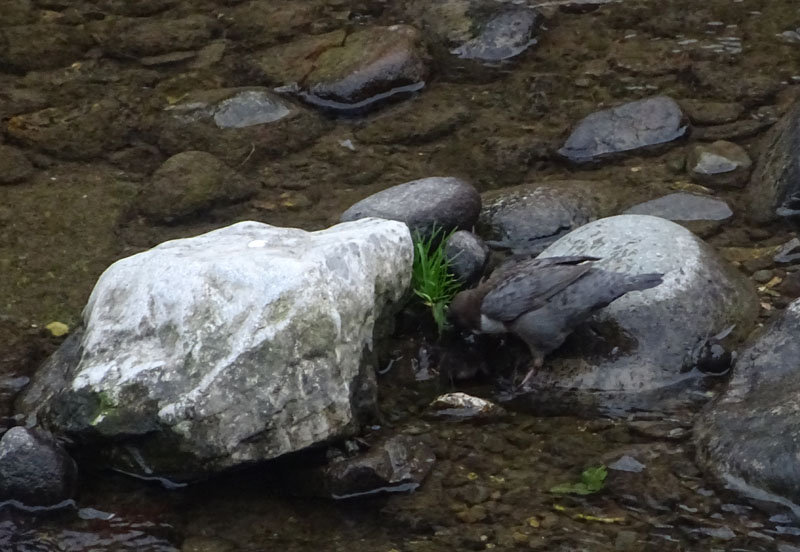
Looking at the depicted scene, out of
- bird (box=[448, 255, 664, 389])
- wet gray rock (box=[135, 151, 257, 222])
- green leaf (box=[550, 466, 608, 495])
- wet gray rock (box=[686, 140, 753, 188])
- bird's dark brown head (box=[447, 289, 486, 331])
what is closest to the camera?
green leaf (box=[550, 466, 608, 495])

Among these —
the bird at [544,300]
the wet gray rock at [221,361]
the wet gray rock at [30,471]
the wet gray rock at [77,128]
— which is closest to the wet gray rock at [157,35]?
the wet gray rock at [77,128]

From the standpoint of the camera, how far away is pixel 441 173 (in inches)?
277

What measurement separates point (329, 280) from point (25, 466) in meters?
1.42

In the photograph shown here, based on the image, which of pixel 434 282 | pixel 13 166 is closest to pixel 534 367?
pixel 434 282

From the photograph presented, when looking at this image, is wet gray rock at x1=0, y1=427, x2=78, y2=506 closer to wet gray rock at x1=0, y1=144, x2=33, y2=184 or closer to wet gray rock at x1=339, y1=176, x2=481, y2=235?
wet gray rock at x1=339, y1=176, x2=481, y2=235

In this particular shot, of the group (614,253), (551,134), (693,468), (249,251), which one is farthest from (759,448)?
(551,134)

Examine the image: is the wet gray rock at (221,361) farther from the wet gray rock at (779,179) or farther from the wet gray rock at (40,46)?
the wet gray rock at (40,46)

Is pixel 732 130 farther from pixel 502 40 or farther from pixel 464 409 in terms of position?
pixel 464 409

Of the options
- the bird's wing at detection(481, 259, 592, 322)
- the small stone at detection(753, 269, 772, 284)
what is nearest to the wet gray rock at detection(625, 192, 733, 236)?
the small stone at detection(753, 269, 772, 284)

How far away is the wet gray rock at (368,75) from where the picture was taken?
25.7ft

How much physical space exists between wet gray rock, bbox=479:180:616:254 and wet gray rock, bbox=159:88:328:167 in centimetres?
169

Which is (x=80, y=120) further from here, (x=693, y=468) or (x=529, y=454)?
(x=693, y=468)

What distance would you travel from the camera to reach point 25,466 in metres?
4.49

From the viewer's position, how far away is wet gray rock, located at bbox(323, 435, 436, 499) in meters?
4.52
